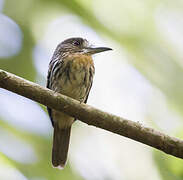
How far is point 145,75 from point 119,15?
0.53 meters

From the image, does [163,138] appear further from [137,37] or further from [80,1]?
[80,1]

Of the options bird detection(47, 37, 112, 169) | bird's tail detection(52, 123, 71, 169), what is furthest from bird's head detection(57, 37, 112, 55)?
bird's tail detection(52, 123, 71, 169)

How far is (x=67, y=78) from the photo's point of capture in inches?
132

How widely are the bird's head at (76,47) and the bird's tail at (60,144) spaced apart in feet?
1.95

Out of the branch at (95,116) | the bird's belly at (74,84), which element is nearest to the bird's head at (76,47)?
the bird's belly at (74,84)

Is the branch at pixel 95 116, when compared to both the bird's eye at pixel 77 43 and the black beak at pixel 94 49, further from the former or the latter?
the bird's eye at pixel 77 43

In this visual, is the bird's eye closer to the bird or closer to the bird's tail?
the bird

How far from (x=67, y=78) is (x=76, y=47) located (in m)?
0.49

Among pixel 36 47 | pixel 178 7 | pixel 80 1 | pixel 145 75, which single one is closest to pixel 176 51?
pixel 145 75

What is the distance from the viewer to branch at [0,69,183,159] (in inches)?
94.7

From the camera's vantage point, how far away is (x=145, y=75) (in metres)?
2.85

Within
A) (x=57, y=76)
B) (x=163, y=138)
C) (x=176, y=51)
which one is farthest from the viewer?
(x=57, y=76)

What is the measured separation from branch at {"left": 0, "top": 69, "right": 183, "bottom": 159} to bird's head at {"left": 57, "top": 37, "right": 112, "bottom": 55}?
112 centimetres

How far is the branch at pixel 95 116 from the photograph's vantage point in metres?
2.41
